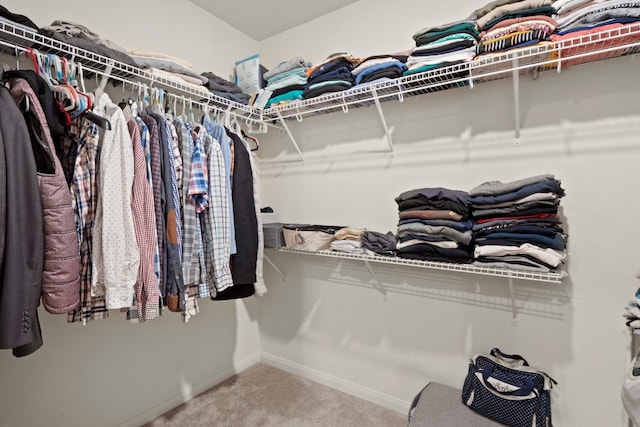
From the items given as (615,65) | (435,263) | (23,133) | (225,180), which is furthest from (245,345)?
→ (615,65)

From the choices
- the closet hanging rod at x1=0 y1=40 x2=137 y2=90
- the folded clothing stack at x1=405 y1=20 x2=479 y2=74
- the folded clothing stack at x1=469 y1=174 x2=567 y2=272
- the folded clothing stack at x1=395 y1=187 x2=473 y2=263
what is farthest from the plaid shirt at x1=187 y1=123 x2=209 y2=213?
the folded clothing stack at x1=469 y1=174 x2=567 y2=272

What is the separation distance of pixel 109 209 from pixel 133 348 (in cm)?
101

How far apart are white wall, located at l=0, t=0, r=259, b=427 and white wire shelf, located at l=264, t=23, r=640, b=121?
2.49 feet

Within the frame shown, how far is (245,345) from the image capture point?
2402 mm

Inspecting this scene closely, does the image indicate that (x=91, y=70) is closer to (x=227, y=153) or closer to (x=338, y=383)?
(x=227, y=153)

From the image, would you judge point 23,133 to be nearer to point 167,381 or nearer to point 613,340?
point 167,381

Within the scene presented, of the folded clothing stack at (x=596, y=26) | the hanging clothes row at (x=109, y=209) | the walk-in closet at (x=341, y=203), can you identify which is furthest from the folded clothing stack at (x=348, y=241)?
the folded clothing stack at (x=596, y=26)

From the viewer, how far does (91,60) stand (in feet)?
4.20

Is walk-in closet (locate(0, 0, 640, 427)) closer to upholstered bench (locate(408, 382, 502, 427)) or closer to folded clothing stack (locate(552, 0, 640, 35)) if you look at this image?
folded clothing stack (locate(552, 0, 640, 35))

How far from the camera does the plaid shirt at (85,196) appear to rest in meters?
1.12

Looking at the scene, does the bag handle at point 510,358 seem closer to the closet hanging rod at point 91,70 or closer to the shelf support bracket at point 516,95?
the shelf support bracket at point 516,95

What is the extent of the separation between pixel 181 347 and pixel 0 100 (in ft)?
5.11

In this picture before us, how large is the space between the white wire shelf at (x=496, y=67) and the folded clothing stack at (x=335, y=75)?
Result: 51 millimetres

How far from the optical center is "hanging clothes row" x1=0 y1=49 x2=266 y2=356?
923mm
